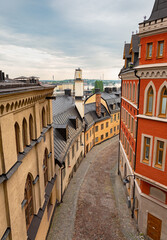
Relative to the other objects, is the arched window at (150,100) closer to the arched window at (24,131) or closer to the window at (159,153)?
the window at (159,153)

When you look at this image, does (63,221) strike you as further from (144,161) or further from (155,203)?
(144,161)

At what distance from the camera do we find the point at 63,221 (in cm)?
1864

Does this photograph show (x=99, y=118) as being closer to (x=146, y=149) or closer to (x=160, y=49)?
(x=146, y=149)

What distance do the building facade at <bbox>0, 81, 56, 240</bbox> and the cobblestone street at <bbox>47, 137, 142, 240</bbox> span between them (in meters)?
5.42

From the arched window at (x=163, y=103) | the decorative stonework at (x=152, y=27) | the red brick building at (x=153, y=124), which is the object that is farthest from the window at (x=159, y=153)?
the decorative stonework at (x=152, y=27)

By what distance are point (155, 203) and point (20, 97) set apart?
46.3 feet

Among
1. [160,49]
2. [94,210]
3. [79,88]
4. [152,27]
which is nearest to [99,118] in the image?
[79,88]

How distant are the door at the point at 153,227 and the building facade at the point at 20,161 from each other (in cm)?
965

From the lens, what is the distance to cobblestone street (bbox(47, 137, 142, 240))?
56.3 feet

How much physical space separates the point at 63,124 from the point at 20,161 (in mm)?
15936

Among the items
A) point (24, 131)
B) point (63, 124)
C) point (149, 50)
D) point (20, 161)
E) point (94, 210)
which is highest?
point (149, 50)

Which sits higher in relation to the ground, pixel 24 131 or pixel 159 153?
pixel 24 131

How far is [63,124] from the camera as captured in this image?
81.8 feet

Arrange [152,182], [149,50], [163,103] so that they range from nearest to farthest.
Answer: [163,103] < [149,50] < [152,182]
